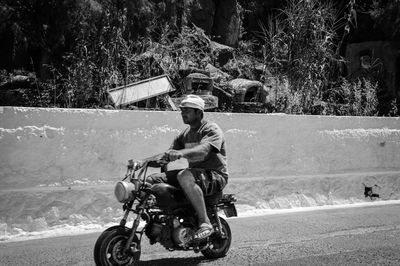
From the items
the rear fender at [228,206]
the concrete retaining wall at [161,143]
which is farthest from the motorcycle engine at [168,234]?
the concrete retaining wall at [161,143]

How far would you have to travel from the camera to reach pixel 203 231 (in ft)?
16.7

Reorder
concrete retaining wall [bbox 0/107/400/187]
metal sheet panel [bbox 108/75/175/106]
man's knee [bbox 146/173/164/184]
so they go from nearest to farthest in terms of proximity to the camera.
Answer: man's knee [bbox 146/173/164/184]
concrete retaining wall [bbox 0/107/400/187]
metal sheet panel [bbox 108/75/175/106]

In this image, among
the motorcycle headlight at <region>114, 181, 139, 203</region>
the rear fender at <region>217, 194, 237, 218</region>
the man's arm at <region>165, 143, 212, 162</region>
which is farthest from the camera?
the rear fender at <region>217, 194, 237, 218</region>

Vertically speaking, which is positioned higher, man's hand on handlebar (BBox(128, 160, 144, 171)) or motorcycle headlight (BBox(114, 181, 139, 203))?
man's hand on handlebar (BBox(128, 160, 144, 171))

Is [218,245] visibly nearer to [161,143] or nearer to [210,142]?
[210,142]

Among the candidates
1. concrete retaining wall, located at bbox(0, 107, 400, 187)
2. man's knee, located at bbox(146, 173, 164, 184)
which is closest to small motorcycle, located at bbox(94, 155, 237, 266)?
man's knee, located at bbox(146, 173, 164, 184)

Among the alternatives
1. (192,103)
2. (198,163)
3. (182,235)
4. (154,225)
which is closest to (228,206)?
(198,163)

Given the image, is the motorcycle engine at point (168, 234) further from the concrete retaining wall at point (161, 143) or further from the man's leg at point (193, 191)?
the concrete retaining wall at point (161, 143)

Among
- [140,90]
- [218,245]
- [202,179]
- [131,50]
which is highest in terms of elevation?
[131,50]

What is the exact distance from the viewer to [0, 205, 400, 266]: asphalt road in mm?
5457

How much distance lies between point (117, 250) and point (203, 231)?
2.98 feet

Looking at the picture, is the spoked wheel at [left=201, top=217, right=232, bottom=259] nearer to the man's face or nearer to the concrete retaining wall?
the man's face

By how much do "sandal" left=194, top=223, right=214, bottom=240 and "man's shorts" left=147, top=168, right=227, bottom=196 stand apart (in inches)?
13.8

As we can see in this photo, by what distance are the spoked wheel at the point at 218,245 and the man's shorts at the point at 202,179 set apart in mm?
516
